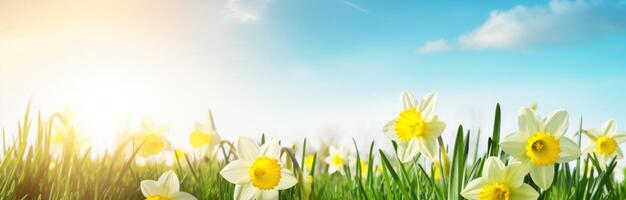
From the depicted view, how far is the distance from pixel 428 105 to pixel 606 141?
4.32 feet

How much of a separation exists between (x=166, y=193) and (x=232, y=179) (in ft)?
0.89

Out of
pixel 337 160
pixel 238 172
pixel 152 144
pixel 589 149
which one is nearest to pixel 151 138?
pixel 152 144

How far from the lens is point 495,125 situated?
7.24 ft

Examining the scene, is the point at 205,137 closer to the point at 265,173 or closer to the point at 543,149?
the point at 265,173

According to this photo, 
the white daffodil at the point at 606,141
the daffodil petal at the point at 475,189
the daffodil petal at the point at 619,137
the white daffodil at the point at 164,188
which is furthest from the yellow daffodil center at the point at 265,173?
the daffodil petal at the point at 619,137

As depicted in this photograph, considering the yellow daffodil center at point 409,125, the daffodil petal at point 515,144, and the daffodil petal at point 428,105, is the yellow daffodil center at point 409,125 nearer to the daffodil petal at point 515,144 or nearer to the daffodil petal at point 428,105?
the daffodil petal at point 428,105

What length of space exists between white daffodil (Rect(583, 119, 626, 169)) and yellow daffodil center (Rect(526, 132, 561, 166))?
99 cm

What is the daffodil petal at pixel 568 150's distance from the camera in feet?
7.00

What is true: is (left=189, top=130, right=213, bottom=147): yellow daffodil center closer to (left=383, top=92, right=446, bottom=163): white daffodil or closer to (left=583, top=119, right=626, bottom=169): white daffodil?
(left=383, top=92, right=446, bottom=163): white daffodil

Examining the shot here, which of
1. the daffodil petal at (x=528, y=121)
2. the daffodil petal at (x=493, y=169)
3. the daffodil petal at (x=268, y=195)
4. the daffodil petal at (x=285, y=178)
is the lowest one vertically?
the daffodil petal at (x=268, y=195)

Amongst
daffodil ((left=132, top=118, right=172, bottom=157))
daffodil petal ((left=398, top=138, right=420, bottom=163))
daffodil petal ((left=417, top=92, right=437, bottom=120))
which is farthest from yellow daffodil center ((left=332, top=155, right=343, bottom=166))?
daffodil petal ((left=417, top=92, right=437, bottom=120))

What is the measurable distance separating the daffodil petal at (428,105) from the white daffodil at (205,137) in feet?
3.34

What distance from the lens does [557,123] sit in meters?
2.17

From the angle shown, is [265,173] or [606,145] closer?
[265,173]
